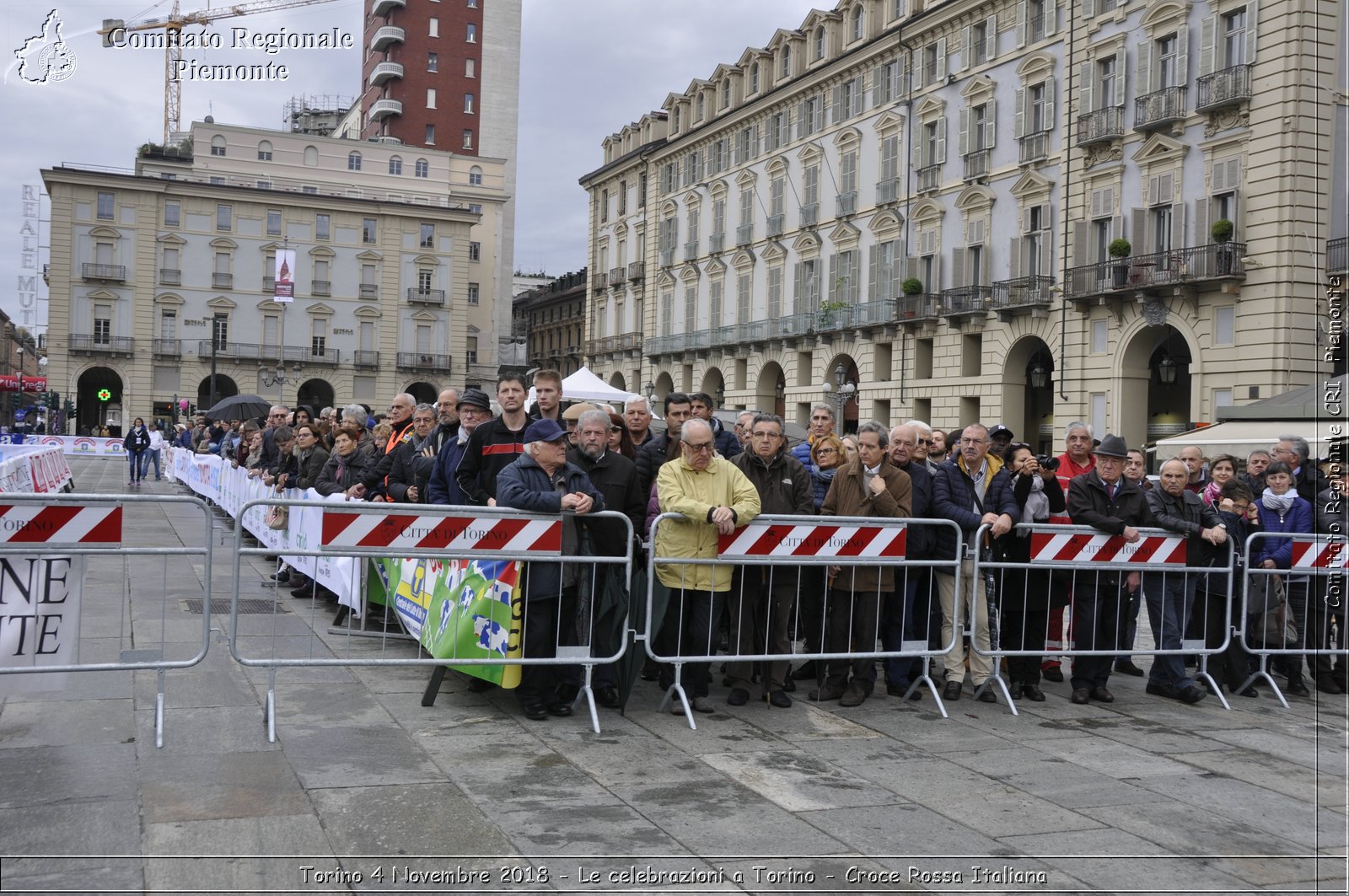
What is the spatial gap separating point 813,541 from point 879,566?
61 centimetres

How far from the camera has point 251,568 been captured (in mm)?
12852

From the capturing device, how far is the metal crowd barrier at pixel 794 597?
778 cm

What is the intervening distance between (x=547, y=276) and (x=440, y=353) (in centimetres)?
5238

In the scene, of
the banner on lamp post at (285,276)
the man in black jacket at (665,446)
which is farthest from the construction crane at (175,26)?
the man in black jacket at (665,446)

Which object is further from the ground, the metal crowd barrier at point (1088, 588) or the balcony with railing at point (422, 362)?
the balcony with railing at point (422, 362)

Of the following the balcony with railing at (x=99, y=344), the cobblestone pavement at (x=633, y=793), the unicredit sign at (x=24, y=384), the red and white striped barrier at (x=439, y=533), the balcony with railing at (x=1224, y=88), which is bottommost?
the cobblestone pavement at (x=633, y=793)

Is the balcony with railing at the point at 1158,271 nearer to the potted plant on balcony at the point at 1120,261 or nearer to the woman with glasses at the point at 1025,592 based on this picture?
the potted plant on balcony at the point at 1120,261

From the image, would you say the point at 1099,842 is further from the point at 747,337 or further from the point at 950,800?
the point at 747,337

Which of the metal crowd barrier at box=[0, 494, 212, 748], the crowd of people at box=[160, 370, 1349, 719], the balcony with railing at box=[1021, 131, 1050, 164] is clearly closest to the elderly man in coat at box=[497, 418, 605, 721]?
the crowd of people at box=[160, 370, 1349, 719]

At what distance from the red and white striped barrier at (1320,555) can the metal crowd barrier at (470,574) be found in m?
5.67

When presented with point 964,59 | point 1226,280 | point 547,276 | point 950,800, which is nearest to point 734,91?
point 964,59

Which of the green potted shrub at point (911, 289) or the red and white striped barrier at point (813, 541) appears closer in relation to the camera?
the red and white striped barrier at point (813, 541)

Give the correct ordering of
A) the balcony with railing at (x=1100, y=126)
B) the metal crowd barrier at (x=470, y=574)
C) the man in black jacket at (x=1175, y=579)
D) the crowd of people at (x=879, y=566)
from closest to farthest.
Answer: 1. the metal crowd barrier at (x=470, y=574)
2. the crowd of people at (x=879, y=566)
3. the man in black jacket at (x=1175, y=579)
4. the balcony with railing at (x=1100, y=126)

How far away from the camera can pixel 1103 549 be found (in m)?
8.81
